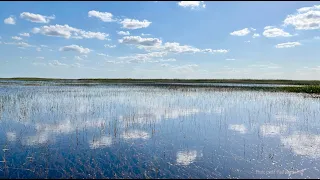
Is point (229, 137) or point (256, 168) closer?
point (256, 168)

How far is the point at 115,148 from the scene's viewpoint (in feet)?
39.0

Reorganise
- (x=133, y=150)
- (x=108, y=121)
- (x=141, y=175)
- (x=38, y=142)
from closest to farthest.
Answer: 1. (x=141, y=175)
2. (x=133, y=150)
3. (x=38, y=142)
4. (x=108, y=121)

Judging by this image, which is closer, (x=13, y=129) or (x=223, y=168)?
(x=223, y=168)

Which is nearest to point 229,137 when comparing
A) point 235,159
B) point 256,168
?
point 235,159

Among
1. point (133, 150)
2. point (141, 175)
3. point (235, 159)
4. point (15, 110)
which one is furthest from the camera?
point (15, 110)

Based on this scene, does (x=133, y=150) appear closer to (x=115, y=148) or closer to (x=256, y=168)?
(x=115, y=148)

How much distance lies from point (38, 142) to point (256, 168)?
9565 millimetres

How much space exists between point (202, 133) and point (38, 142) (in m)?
8.47

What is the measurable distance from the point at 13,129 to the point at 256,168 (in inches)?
511

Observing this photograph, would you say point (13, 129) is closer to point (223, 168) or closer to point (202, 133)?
point (202, 133)

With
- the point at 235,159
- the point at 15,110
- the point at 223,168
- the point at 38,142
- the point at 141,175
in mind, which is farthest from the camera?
the point at 15,110

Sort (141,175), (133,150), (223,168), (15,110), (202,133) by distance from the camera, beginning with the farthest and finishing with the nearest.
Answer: (15,110)
(202,133)
(133,150)
(223,168)
(141,175)

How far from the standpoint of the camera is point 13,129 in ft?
50.2

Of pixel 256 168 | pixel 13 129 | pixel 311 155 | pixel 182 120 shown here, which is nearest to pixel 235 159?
pixel 256 168
